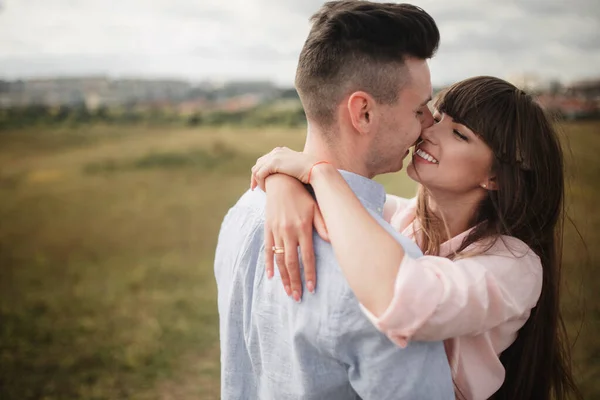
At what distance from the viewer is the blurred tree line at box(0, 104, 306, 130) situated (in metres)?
3.53

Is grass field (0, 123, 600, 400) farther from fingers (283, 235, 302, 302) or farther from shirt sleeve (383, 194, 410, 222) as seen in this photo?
fingers (283, 235, 302, 302)

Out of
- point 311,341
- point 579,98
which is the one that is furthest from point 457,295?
point 579,98

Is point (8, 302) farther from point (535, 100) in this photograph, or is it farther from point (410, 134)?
point (535, 100)

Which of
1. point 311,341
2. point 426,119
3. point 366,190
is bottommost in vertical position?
point 311,341

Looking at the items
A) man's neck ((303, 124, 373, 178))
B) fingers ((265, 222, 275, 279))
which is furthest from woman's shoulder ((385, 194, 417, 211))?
fingers ((265, 222, 275, 279))

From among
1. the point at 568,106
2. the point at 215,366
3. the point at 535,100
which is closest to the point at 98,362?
the point at 215,366

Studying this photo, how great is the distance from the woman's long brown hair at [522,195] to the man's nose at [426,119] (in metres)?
0.06

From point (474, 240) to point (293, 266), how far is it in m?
0.61

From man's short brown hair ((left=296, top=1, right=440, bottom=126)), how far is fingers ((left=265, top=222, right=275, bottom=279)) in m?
0.31

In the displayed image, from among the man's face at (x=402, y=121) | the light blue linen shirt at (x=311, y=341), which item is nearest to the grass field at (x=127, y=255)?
the light blue linen shirt at (x=311, y=341)

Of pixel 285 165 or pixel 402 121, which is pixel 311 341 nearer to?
pixel 285 165

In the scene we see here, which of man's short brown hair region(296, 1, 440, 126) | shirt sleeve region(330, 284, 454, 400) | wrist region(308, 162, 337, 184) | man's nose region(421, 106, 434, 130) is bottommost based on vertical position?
shirt sleeve region(330, 284, 454, 400)

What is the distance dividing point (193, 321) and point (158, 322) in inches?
8.3

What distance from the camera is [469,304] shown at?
0.94 m
